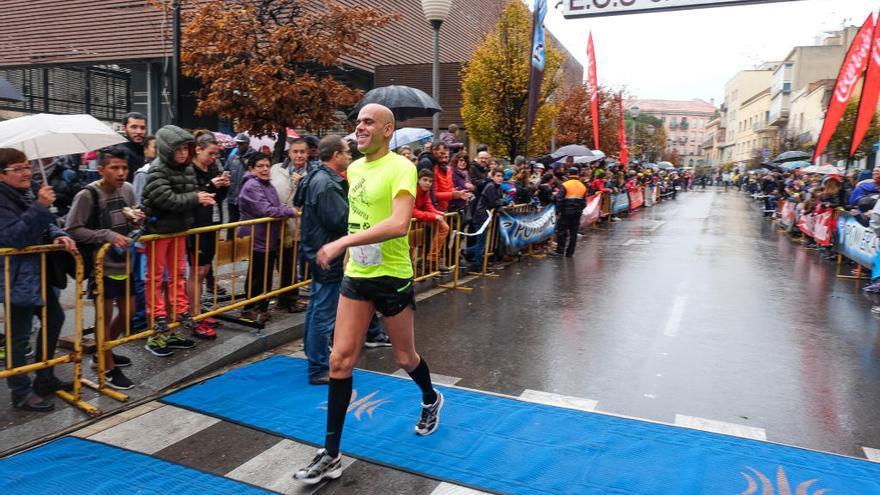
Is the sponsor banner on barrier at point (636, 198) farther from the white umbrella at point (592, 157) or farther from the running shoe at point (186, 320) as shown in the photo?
the running shoe at point (186, 320)

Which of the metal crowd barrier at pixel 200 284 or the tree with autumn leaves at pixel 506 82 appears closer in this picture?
the metal crowd barrier at pixel 200 284

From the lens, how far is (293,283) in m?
7.02

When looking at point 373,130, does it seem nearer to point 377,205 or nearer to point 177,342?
point 377,205

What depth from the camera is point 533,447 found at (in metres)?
4.05

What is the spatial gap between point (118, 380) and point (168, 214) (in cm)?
136

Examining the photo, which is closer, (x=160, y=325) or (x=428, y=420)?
(x=428, y=420)

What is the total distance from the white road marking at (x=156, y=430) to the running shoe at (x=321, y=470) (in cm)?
105

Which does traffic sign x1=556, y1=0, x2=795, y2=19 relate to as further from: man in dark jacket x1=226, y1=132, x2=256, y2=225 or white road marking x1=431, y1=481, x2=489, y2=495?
white road marking x1=431, y1=481, x2=489, y2=495

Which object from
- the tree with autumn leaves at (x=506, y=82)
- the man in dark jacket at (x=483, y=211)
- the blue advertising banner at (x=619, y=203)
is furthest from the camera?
the blue advertising banner at (x=619, y=203)

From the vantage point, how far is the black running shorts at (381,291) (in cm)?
370

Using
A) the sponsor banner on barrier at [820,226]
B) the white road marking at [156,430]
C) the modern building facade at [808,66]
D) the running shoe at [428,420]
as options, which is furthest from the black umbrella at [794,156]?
the modern building facade at [808,66]

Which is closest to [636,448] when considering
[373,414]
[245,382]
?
[373,414]

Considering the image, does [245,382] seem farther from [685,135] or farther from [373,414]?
[685,135]

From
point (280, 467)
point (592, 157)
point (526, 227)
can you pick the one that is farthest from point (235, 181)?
point (592, 157)
